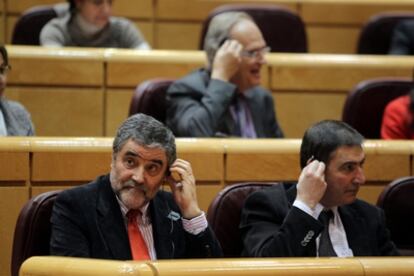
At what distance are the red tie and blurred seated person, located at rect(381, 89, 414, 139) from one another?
0.66m

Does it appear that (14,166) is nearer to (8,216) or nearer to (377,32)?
(8,216)

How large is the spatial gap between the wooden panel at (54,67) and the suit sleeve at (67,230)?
0.66 m

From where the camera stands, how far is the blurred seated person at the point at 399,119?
1621 millimetres

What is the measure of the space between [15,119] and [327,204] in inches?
19.4

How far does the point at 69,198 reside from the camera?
1.05 metres

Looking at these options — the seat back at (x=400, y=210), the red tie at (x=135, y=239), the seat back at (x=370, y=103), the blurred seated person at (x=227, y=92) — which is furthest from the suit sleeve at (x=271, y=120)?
the red tie at (x=135, y=239)

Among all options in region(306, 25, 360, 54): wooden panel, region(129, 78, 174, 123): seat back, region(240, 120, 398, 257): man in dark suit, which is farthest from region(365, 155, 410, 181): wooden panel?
region(306, 25, 360, 54): wooden panel

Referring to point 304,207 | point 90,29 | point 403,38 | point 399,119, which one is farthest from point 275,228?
point 403,38

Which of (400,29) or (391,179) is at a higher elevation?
(400,29)

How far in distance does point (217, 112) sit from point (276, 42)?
1.70 ft

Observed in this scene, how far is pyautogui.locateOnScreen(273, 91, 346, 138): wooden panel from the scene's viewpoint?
178 centimetres

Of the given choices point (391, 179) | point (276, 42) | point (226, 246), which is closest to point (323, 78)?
point (276, 42)

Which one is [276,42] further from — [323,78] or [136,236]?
[136,236]

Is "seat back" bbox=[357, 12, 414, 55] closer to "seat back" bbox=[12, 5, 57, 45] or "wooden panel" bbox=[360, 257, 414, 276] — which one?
"seat back" bbox=[12, 5, 57, 45]
